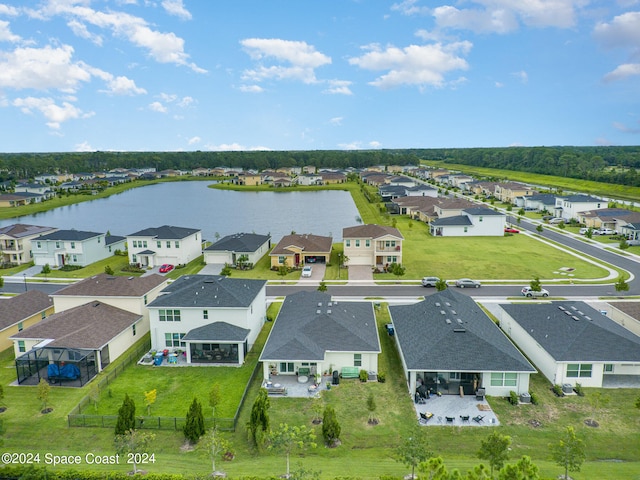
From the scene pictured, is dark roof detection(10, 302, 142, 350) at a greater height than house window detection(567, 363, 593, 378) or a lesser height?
greater

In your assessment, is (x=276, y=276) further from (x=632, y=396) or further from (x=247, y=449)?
(x=632, y=396)

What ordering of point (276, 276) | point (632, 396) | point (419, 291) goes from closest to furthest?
point (632, 396), point (419, 291), point (276, 276)

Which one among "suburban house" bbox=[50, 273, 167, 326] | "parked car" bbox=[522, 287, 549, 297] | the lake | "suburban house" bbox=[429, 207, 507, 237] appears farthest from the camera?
the lake

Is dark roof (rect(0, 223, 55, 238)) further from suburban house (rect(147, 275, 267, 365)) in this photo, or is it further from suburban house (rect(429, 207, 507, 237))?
suburban house (rect(429, 207, 507, 237))

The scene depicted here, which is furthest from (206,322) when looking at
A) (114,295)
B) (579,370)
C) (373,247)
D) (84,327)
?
(373,247)

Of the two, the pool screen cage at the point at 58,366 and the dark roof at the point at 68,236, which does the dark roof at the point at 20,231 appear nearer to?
the dark roof at the point at 68,236

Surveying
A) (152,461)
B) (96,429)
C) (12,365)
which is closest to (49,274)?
(12,365)

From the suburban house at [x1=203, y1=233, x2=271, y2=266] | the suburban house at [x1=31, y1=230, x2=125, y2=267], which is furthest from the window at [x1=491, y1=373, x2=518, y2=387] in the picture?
the suburban house at [x1=31, y1=230, x2=125, y2=267]
